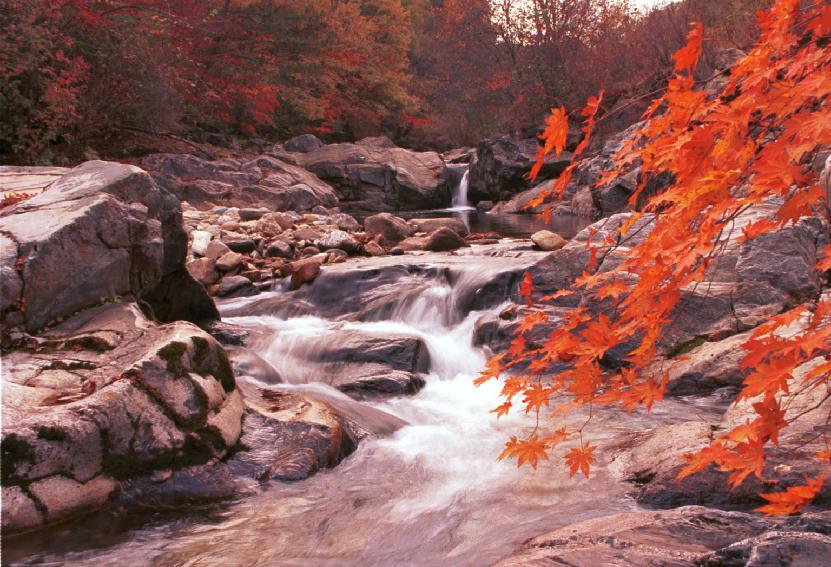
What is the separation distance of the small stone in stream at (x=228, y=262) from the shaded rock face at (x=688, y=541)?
7133 millimetres

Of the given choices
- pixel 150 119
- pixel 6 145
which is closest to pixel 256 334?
pixel 6 145

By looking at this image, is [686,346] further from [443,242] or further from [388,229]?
[388,229]

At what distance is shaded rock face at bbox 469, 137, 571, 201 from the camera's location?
20.5 meters

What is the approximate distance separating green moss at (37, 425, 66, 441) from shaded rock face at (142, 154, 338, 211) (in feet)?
38.3

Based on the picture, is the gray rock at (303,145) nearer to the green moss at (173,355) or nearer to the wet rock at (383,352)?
the wet rock at (383,352)

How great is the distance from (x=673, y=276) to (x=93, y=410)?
9.57 feet

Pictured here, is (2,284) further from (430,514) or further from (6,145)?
(6,145)

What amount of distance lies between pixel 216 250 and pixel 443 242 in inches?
139

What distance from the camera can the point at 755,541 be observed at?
204 centimetres

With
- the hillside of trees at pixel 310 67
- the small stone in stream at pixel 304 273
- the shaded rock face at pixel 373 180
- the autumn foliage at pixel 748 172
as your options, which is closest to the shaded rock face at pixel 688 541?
the autumn foliage at pixel 748 172

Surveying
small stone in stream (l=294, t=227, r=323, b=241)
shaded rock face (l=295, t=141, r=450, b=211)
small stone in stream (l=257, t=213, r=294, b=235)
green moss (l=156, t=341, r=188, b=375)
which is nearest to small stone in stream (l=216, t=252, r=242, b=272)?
small stone in stream (l=294, t=227, r=323, b=241)

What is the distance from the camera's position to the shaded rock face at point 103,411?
3141mm

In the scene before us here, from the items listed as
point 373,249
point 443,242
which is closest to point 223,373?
point 373,249

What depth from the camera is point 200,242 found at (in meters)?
9.48
